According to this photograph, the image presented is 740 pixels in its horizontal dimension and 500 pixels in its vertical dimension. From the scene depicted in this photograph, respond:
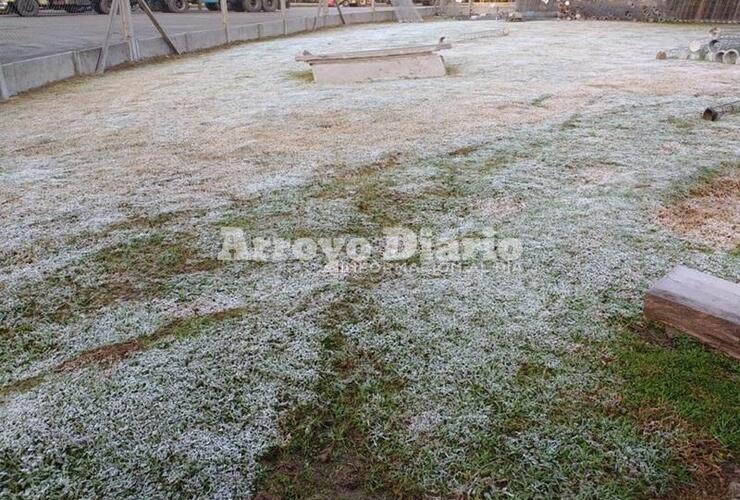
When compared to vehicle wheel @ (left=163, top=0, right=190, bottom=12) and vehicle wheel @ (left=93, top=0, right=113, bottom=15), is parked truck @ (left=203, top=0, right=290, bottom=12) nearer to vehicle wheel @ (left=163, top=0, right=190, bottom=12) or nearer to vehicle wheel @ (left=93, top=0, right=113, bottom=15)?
vehicle wheel @ (left=163, top=0, right=190, bottom=12)

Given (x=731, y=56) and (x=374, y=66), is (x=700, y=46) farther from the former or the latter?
(x=374, y=66)

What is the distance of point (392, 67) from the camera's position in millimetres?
4898

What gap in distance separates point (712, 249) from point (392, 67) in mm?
3918

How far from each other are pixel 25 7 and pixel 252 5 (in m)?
6.19

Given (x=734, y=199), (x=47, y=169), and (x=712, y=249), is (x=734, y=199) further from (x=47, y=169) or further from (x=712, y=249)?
(x=47, y=169)

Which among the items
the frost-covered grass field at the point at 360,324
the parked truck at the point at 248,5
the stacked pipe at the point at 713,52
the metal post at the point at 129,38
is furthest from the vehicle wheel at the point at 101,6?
the stacked pipe at the point at 713,52

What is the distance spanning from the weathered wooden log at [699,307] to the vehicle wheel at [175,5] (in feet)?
56.0

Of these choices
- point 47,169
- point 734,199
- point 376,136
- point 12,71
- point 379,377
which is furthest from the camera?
point 12,71

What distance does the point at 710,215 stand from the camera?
5.97ft

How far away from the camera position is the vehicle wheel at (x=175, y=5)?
14.9 meters

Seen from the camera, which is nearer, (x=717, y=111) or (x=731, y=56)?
(x=717, y=111)

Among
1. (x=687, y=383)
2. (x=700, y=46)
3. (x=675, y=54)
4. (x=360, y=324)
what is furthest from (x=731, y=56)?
(x=360, y=324)

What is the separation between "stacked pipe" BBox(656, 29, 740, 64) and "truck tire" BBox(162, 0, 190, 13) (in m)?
14.3

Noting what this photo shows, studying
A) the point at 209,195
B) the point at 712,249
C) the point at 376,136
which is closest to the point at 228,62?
the point at 376,136
